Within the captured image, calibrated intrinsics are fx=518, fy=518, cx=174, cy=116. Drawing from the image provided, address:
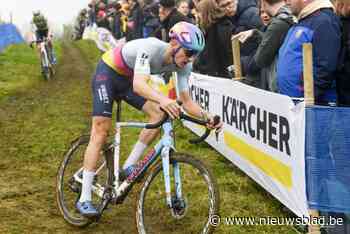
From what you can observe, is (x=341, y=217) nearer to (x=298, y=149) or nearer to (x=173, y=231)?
(x=298, y=149)

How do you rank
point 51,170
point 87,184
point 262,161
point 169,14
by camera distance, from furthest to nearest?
1. point 169,14
2. point 51,170
3. point 262,161
4. point 87,184

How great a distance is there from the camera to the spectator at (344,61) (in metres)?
5.33

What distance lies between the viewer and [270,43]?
6.49 meters

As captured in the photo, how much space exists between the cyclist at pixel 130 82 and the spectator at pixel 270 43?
5.02 ft

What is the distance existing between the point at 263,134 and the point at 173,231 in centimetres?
192

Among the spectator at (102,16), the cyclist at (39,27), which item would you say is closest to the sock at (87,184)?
the cyclist at (39,27)

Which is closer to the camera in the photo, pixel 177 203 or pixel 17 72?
pixel 177 203

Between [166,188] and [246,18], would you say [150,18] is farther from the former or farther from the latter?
[166,188]

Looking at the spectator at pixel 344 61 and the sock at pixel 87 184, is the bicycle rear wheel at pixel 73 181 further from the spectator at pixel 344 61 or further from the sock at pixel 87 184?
the spectator at pixel 344 61

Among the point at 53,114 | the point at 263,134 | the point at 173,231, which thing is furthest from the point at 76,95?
the point at 173,231

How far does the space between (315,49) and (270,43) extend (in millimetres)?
1115

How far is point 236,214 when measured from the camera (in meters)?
6.20

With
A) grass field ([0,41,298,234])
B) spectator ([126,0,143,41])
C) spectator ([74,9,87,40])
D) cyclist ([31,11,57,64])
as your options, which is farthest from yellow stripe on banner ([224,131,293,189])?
spectator ([74,9,87,40])

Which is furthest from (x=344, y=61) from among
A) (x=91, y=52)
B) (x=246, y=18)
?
(x=91, y=52)
